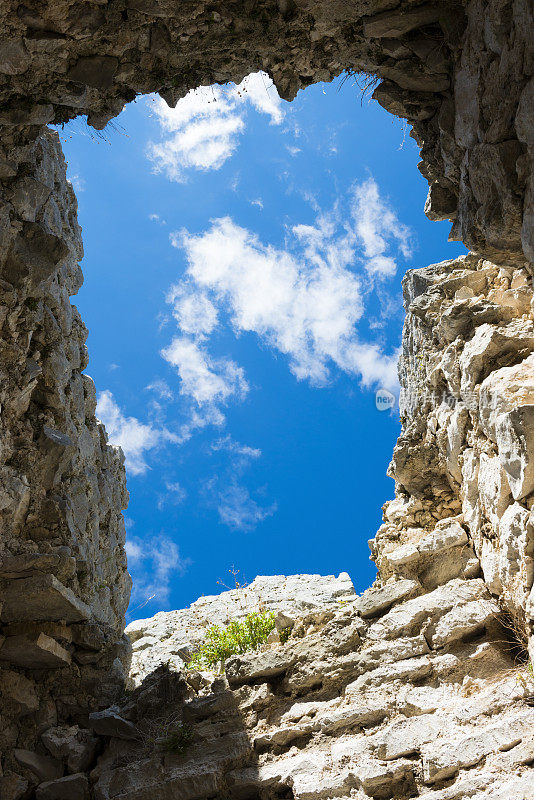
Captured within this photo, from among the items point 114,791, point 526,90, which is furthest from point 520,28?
point 114,791

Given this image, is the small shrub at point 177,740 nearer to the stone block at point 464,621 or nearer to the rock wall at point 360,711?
the rock wall at point 360,711

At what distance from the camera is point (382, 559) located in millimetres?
8750

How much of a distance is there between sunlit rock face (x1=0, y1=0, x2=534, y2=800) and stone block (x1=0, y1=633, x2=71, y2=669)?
0.03 m

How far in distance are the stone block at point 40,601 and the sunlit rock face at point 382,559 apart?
0.03 m

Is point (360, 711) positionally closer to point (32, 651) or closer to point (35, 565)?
point (32, 651)

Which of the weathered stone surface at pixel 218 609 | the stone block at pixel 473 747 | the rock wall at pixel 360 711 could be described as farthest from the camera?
the weathered stone surface at pixel 218 609

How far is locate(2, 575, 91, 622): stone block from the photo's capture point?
22.5 feet

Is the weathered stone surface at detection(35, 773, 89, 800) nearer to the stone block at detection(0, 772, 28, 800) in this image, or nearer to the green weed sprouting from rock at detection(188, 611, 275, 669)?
the stone block at detection(0, 772, 28, 800)

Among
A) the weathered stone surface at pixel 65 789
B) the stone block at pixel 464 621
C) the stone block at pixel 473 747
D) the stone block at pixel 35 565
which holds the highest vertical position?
the stone block at pixel 35 565

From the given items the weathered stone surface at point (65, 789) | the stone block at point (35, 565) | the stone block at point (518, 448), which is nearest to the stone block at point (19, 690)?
the weathered stone surface at point (65, 789)

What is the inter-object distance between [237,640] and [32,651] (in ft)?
9.45

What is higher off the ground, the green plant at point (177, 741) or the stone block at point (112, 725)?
the stone block at point (112, 725)

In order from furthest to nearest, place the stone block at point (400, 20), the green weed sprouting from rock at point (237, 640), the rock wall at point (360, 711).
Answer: the green weed sprouting from rock at point (237, 640)
the stone block at point (400, 20)
the rock wall at point (360, 711)

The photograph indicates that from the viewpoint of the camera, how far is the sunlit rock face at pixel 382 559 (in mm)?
5543
